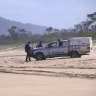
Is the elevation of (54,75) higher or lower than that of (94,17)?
lower

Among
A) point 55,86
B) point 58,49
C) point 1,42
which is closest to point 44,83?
point 55,86

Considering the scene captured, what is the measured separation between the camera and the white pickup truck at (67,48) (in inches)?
1105

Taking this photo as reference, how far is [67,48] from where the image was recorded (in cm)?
2838

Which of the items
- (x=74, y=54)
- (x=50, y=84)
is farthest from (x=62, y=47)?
(x=50, y=84)

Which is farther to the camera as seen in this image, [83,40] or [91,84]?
[83,40]

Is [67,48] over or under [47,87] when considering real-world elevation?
A: over

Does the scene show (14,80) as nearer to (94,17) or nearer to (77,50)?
(77,50)

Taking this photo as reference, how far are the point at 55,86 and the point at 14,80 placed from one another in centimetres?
306

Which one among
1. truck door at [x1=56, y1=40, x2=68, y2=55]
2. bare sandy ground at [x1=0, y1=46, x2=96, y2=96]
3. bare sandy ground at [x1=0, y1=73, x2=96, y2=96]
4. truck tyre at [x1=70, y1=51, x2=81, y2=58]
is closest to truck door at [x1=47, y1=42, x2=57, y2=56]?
truck door at [x1=56, y1=40, x2=68, y2=55]

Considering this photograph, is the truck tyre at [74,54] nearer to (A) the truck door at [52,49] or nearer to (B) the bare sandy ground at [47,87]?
(A) the truck door at [52,49]

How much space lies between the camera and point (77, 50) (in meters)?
28.5

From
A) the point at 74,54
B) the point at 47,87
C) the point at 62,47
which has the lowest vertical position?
the point at 47,87

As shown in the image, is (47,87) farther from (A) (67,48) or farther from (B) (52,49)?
(B) (52,49)

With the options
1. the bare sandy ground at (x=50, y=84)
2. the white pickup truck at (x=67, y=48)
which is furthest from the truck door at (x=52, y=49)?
the bare sandy ground at (x=50, y=84)
